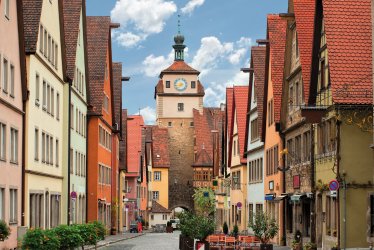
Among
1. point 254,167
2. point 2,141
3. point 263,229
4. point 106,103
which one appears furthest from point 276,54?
point 2,141

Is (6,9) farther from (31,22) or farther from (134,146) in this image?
(134,146)

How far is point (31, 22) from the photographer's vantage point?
40.7m

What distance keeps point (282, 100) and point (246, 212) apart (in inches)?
828

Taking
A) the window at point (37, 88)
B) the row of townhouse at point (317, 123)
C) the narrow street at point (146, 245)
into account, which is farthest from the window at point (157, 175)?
the window at point (37, 88)

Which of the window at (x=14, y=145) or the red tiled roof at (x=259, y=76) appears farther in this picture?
the red tiled roof at (x=259, y=76)

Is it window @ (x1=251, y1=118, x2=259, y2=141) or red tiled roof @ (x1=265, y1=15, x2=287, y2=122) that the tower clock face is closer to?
window @ (x1=251, y1=118, x2=259, y2=141)

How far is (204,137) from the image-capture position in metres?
141

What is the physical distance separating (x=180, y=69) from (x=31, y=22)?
112 meters

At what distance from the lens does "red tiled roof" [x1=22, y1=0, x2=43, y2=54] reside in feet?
130

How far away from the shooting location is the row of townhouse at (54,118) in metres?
35.8

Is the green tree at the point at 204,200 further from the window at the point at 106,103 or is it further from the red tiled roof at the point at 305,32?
the red tiled roof at the point at 305,32

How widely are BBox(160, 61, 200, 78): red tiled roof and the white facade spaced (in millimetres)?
85150

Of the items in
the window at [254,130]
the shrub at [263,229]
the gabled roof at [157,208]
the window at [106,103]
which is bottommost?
the gabled roof at [157,208]

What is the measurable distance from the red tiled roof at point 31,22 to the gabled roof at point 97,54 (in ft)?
65.9
